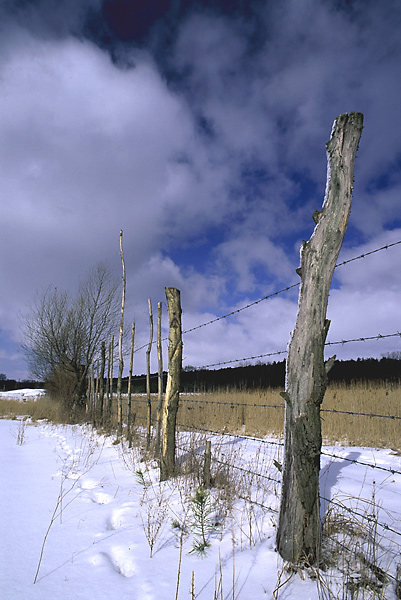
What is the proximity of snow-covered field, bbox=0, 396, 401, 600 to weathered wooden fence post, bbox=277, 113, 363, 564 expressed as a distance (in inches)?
9.6

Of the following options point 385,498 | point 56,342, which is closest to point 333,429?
point 385,498

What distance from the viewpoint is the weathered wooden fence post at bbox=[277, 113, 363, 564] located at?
7.57ft

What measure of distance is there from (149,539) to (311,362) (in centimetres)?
184

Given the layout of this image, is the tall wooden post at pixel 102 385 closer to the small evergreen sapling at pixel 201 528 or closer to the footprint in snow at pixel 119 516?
the footprint in snow at pixel 119 516

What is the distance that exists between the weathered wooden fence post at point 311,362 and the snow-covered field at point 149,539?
0.80 ft

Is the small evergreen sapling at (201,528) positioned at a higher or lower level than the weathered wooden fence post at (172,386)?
lower

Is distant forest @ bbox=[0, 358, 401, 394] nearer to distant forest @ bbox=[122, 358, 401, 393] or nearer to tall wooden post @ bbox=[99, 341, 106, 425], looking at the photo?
distant forest @ bbox=[122, 358, 401, 393]

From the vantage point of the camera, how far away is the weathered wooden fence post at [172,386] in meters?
4.47

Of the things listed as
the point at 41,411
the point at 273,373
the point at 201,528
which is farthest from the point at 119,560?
the point at 273,373

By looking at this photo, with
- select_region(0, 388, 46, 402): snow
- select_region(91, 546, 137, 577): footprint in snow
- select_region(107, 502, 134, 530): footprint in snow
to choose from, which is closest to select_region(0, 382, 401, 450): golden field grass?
select_region(107, 502, 134, 530): footprint in snow

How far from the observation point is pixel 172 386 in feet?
15.3

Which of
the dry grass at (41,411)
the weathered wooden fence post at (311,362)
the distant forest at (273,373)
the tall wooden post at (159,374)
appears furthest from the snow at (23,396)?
the weathered wooden fence post at (311,362)

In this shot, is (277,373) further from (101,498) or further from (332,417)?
(101,498)

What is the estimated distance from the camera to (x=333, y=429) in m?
8.69
